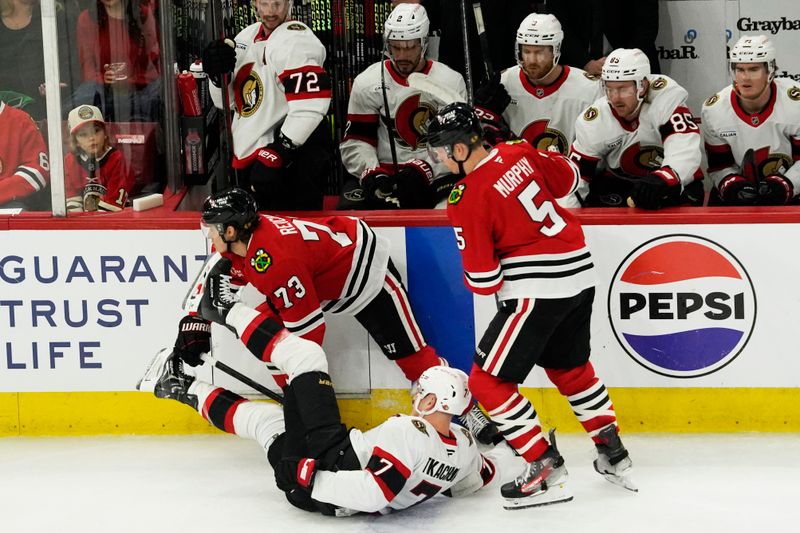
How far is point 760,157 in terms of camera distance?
5.19 m

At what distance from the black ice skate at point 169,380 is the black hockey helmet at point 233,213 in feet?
1.73

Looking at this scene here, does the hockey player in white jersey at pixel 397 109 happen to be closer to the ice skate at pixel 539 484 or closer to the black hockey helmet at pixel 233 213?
the black hockey helmet at pixel 233 213

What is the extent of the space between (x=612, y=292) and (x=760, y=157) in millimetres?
1000

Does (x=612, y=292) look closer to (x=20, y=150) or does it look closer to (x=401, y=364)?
(x=401, y=364)

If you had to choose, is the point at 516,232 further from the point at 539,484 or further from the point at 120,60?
the point at 120,60

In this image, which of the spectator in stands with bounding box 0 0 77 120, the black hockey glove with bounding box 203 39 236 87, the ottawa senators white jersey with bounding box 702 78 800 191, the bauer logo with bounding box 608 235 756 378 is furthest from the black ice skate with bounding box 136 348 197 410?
the ottawa senators white jersey with bounding box 702 78 800 191

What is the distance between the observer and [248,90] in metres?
5.08

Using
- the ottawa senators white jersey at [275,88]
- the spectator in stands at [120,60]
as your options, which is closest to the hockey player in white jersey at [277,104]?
the ottawa senators white jersey at [275,88]

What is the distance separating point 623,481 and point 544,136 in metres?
1.71

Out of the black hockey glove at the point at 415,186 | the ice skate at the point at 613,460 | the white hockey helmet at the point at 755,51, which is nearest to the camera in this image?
the ice skate at the point at 613,460

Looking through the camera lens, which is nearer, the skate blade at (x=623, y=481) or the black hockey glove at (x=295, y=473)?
the black hockey glove at (x=295, y=473)

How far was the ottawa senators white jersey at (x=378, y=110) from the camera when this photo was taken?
17.7 feet

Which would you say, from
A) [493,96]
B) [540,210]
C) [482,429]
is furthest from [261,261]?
[493,96]

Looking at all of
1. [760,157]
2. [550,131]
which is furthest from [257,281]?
[760,157]
